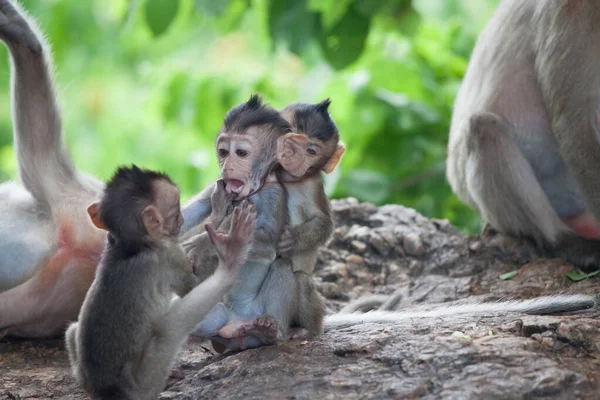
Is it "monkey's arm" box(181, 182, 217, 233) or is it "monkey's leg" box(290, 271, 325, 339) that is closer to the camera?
"monkey's leg" box(290, 271, 325, 339)

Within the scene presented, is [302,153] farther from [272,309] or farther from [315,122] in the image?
[272,309]

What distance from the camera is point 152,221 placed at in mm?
2975

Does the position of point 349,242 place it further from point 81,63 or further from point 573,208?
point 81,63

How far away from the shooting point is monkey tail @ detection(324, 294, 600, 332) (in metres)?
3.69

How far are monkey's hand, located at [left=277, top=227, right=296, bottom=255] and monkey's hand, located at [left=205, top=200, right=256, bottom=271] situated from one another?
0.21m

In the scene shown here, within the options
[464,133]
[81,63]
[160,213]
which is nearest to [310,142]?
[160,213]

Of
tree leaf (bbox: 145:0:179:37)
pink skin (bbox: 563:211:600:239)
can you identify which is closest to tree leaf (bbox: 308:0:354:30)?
tree leaf (bbox: 145:0:179:37)

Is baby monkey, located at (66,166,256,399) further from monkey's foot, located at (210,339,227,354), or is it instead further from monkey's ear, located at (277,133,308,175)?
monkey's foot, located at (210,339,227,354)

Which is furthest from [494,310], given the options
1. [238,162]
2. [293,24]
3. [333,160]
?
[293,24]

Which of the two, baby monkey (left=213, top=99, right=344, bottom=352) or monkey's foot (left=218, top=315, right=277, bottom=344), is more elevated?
baby monkey (left=213, top=99, right=344, bottom=352)

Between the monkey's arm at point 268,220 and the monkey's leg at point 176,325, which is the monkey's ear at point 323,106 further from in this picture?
the monkey's leg at point 176,325

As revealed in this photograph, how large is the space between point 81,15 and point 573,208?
485 centimetres

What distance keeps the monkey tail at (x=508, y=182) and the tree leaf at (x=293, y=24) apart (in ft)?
4.08

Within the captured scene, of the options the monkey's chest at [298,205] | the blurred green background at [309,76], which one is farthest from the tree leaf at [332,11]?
the monkey's chest at [298,205]
